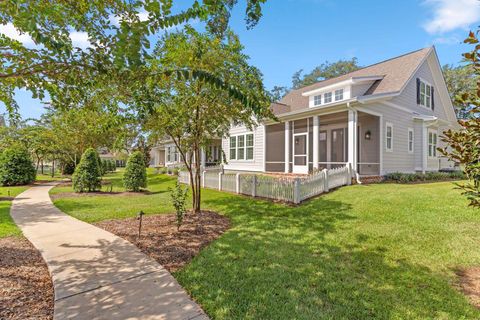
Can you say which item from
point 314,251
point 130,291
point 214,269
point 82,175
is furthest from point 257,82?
point 82,175

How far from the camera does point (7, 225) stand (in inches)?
265

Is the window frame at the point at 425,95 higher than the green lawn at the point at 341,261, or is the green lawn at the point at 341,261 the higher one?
the window frame at the point at 425,95

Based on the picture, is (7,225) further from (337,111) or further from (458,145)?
(337,111)

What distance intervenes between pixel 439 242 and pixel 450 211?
2474 mm

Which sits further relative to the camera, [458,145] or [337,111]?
[337,111]

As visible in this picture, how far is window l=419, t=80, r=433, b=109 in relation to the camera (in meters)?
16.2

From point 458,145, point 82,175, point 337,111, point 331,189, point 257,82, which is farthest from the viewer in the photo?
point 82,175

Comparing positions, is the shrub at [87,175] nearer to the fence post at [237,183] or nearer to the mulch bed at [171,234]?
the mulch bed at [171,234]

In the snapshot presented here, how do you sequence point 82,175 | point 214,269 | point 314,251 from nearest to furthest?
point 214,269
point 314,251
point 82,175

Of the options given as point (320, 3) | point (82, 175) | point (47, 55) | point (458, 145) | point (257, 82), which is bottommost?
point (82, 175)

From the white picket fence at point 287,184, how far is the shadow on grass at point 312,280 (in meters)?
3.01

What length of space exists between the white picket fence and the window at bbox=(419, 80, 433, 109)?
30.6 ft

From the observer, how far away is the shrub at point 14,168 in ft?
53.4

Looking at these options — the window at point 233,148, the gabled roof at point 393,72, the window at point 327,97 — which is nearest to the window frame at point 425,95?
the gabled roof at point 393,72
